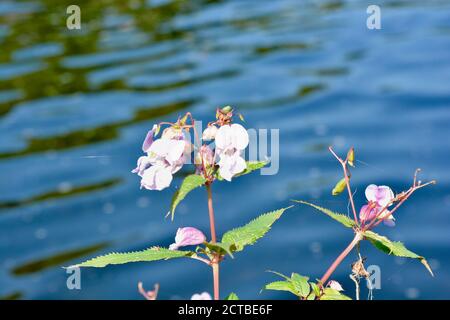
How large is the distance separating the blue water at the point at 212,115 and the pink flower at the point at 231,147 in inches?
181

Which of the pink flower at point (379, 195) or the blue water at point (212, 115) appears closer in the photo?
the pink flower at point (379, 195)

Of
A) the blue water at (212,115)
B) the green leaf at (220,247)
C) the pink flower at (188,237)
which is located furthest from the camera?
the blue water at (212,115)

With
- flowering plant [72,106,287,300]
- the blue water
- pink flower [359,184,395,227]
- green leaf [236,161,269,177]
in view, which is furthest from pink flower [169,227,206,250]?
the blue water

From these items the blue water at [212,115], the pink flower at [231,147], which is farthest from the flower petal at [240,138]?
the blue water at [212,115]

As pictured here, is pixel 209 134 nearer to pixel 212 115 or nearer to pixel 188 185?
pixel 188 185

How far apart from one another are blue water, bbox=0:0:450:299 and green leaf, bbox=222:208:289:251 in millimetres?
4537

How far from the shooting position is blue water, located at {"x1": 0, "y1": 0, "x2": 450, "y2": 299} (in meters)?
6.29

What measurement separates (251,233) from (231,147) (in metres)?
0.11

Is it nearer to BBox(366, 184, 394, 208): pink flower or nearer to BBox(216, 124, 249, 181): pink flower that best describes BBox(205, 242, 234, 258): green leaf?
BBox(216, 124, 249, 181): pink flower

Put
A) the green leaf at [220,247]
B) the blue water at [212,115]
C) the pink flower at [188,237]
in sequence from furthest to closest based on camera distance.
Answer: the blue water at [212,115] < the pink flower at [188,237] < the green leaf at [220,247]

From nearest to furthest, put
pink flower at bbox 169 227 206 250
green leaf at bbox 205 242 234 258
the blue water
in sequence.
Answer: green leaf at bbox 205 242 234 258 < pink flower at bbox 169 227 206 250 < the blue water

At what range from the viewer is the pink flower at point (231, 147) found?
1.03 meters

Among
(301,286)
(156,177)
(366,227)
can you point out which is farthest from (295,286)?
(156,177)

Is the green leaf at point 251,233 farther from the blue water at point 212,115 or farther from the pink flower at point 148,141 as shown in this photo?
the blue water at point 212,115
